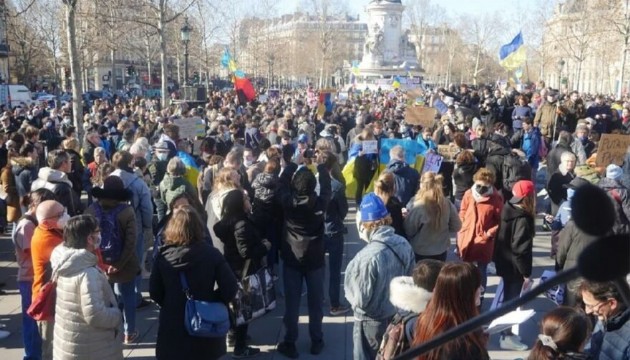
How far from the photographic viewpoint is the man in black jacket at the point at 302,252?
578 centimetres

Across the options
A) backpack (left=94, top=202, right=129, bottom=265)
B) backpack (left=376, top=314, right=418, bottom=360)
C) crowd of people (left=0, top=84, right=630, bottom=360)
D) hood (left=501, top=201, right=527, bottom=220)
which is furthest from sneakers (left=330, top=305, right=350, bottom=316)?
backpack (left=376, top=314, right=418, bottom=360)

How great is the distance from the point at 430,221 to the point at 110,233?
10.1 ft

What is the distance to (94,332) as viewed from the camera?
14.3 ft

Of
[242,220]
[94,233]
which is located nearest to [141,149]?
[242,220]

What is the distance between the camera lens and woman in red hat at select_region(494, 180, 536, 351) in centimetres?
592

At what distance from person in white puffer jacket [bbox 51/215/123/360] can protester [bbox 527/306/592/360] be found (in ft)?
9.36

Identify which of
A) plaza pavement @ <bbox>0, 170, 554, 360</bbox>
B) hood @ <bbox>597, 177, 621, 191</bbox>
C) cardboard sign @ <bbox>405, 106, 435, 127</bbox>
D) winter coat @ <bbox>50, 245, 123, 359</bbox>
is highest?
cardboard sign @ <bbox>405, 106, 435, 127</bbox>

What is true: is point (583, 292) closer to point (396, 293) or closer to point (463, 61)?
point (396, 293)

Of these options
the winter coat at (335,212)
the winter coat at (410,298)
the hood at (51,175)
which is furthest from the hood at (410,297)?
the hood at (51,175)

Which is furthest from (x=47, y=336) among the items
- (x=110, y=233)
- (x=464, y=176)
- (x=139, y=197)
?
(x=464, y=176)

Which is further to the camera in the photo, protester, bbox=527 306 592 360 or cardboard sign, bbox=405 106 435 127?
cardboard sign, bbox=405 106 435 127

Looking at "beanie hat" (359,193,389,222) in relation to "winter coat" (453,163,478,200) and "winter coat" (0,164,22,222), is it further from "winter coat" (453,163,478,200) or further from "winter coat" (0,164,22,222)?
"winter coat" (0,164,22,222)

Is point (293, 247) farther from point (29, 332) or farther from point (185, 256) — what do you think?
point (29, 332)

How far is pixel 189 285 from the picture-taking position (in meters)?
4.32
